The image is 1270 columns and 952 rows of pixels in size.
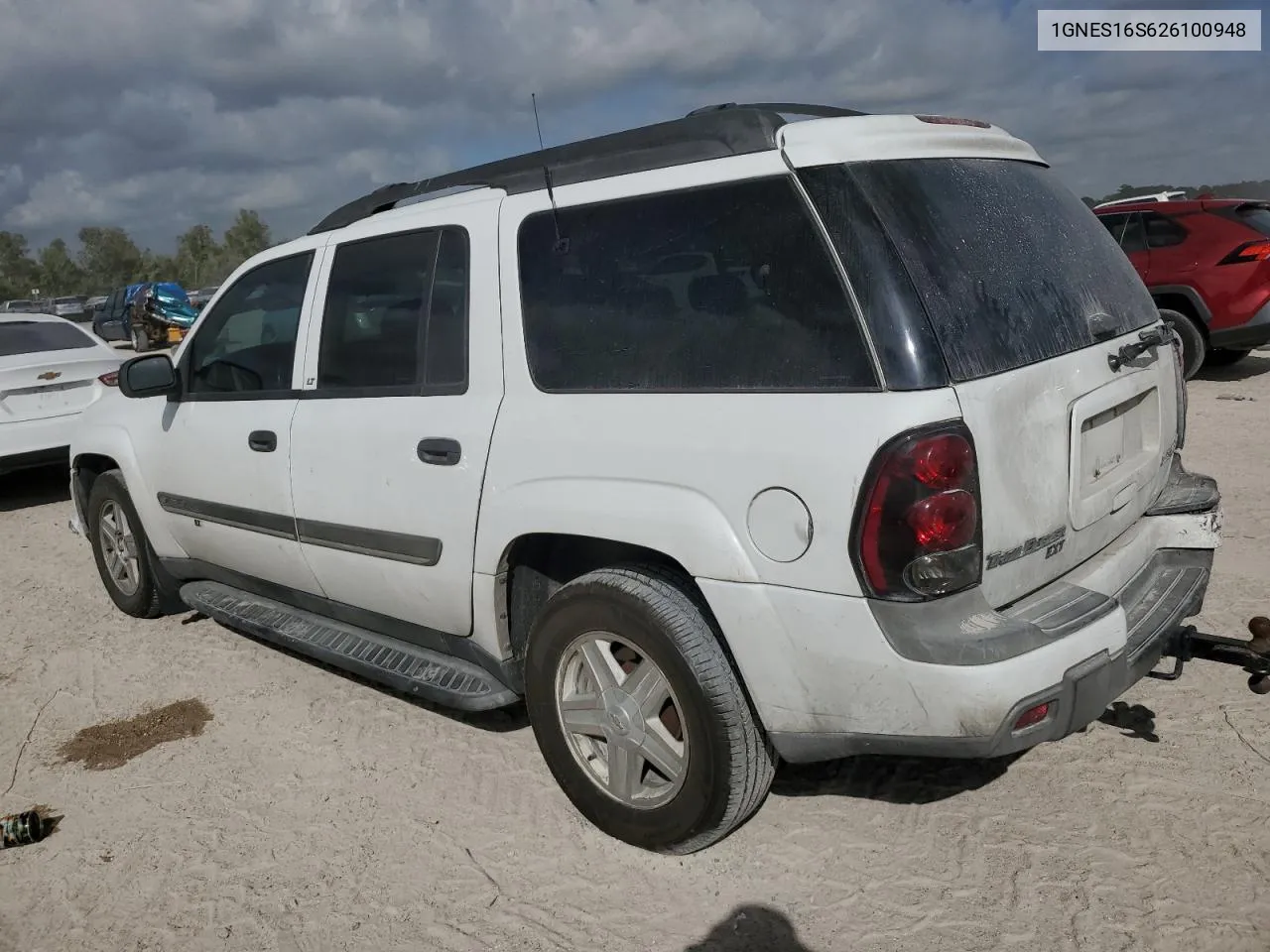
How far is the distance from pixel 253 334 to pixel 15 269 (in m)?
93.6

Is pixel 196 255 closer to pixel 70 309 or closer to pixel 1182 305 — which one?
pixel 70 309

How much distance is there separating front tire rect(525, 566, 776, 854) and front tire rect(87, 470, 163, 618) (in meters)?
2.87

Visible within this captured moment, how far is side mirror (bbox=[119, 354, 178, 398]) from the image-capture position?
424cm

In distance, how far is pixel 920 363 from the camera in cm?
226

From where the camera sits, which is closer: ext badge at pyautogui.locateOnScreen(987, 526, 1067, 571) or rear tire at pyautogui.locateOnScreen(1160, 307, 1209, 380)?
ext badge at pyautogui.locateOnScreen(987, 526, 1067, 571)

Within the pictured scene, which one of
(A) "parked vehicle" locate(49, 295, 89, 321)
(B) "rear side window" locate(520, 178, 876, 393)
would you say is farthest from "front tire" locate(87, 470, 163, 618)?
(A) "parked vehicle" locate(49, 295, 89, 321)

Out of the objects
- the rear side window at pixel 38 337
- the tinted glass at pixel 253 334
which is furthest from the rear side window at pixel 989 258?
the rear side window at pixel 38 337

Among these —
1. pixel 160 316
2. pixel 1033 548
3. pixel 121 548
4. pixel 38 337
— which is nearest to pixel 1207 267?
pixel 1033 548

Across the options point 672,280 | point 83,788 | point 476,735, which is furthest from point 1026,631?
point 83,788

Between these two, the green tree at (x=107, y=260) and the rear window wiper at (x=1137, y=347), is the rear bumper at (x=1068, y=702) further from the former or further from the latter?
the green tree at (x=107, y=260)

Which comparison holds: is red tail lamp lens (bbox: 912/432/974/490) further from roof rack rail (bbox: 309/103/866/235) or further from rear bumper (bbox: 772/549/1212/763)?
roof rack rail (bbox: 309/103/866/235)

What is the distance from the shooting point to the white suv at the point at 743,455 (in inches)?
90.2

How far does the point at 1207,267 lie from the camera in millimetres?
9359

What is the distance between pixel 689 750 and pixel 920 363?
120 centimetres
